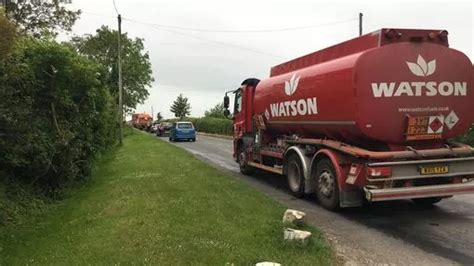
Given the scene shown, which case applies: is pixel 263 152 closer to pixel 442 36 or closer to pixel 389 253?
pixel 442 36

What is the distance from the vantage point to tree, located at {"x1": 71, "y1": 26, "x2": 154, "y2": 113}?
6228cm

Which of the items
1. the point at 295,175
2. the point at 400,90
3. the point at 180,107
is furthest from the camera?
the point at 180,107

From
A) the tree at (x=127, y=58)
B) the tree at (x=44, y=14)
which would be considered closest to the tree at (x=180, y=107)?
the tree at (x=127, y=58)

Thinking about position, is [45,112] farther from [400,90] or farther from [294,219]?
[400,90]

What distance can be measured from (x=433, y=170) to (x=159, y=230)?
16.6ft

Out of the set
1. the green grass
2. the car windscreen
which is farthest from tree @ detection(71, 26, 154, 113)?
the green grass

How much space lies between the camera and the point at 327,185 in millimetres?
11109

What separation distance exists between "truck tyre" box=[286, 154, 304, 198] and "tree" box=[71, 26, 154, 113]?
46.4 metres

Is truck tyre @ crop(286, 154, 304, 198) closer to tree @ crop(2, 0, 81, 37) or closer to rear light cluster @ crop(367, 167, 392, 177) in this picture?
rear light cluster @ crop(367, 167, 392, 177)

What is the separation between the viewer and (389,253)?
7.62 meters

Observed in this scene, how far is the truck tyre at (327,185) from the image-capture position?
10.8m

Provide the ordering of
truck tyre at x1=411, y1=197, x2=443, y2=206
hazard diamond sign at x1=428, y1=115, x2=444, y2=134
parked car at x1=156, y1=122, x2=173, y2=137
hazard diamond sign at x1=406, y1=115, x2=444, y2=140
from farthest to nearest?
parked car at x1=156, y1=122, x2=173, y2=137
truck tyre at x1=411, y1=197, x2=443, y2=206
hazard diamond sign at x1=428, y1=115, x2=444, y2=134
hazard diamond sign at x1=406, y1=115, x2=444, y2=140

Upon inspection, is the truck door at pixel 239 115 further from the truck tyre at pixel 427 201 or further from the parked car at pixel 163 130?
the parked car at pixel 163 130

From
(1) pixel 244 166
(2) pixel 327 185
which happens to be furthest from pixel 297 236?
(1) pixel 244 166
